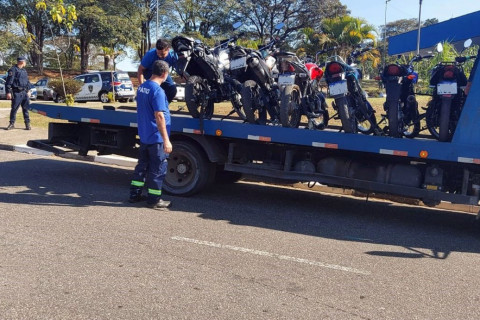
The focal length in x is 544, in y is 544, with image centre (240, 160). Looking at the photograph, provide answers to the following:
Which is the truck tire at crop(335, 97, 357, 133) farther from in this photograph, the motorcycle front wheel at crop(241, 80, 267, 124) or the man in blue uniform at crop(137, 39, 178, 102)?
the man in blue uniform at crop(137, 39, 178, 102)

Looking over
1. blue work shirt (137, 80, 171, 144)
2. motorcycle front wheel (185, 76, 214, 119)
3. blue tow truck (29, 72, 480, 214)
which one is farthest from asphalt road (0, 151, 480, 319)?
motorcycle front wheel (185, 76, 214, 119)

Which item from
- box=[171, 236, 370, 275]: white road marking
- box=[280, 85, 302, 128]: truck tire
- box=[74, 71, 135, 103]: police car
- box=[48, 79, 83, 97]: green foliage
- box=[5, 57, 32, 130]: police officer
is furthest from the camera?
box=[74, 71, 135, 103]: police car

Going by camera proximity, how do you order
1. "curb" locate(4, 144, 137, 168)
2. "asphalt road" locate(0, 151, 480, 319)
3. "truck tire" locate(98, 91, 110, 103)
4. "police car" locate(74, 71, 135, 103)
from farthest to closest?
"truck tire" locate(98, 91, 110, 103) → "police car" locate(74, 71, 135, 103) → "curb" locate(4, 144, 137, 168) → "asphalt road" locate(0, 151, 480, 319)

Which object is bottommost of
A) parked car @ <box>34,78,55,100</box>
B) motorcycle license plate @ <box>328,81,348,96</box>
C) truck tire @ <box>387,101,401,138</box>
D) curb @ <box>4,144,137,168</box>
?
curb @ <box>4,144,137,168</box>

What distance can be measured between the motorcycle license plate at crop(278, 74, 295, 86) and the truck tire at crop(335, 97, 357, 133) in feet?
2.67

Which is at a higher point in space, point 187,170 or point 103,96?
point 103,96

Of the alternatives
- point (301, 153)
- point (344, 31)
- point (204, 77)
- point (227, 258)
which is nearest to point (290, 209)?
point (301, 153)

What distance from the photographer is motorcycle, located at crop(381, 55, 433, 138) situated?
691 cm

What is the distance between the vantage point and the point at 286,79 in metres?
7.69

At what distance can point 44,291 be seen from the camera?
429cm

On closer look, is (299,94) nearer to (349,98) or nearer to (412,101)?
(349,98)

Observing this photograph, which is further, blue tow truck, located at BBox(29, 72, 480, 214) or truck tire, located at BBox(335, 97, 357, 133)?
truck tire, located at BBox(335, 97, 357, 133)

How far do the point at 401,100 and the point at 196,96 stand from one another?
9.54 feet

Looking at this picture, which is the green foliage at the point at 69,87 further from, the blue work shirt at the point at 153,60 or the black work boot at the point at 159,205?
the black work boot at the point at 159,205
